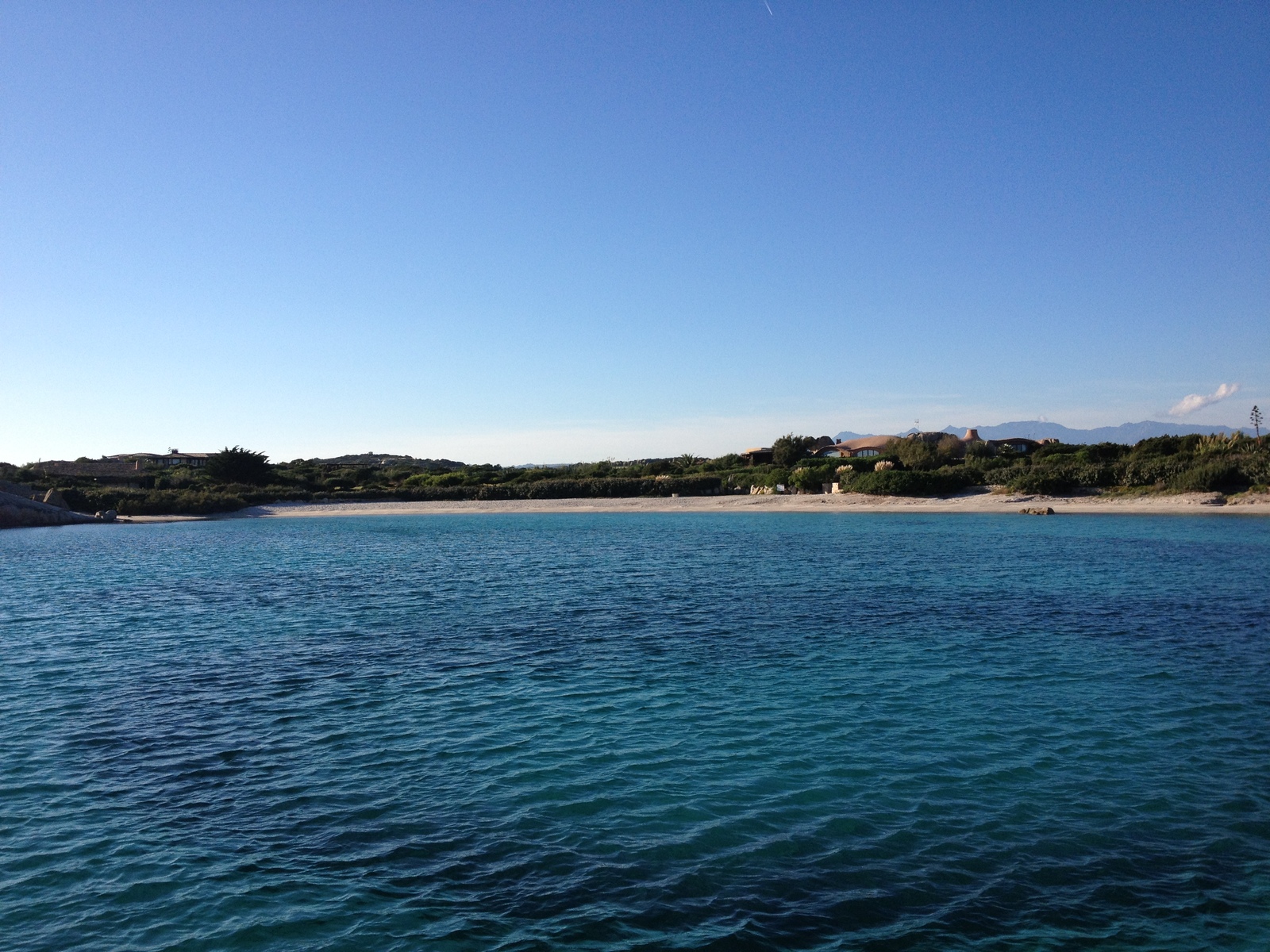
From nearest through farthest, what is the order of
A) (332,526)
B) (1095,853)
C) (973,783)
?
(1095,853), (973,783), (332,526)

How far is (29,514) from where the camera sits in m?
57.7

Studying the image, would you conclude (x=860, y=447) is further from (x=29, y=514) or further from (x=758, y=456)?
(x=29, y=514)

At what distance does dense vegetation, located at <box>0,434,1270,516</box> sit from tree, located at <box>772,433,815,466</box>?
138 millimetres

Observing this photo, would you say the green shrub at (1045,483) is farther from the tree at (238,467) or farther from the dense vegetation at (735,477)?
the tree at (238,467)

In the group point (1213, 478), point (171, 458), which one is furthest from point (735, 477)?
point (171, 458)

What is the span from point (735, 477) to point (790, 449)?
49.0ft

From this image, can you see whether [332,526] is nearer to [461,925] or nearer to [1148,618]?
[1148,618]

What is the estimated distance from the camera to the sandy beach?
146 feet

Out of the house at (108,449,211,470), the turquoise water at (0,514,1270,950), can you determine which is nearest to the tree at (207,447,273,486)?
the house at (108,449,211,470)

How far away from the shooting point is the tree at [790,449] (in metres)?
83.1

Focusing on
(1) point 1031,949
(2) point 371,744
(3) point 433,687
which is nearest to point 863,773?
(1) point 1031,949

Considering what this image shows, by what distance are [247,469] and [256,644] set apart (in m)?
70.7

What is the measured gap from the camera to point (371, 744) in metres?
10.7

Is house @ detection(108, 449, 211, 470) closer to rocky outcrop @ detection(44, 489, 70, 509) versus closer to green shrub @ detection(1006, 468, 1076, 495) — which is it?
rocky outcrop @ detection(44, 489, 70, 509)
